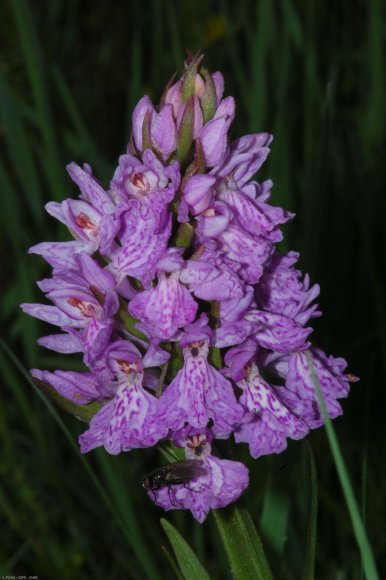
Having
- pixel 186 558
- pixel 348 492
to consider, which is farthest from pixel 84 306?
pixel 348 492

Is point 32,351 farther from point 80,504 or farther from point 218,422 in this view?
point 218,422

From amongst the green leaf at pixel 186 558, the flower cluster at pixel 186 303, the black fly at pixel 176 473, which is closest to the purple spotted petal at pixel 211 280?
the flower cluster at pixel 186 303

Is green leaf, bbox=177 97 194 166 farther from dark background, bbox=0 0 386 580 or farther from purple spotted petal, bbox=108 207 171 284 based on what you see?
dark background, bbox=0 0 386 580

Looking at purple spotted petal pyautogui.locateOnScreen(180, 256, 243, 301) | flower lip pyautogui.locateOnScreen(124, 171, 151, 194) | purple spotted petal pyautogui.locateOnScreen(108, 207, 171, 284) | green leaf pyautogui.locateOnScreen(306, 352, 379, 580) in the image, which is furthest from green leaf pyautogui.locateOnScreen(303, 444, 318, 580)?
flower lip pyautogui.locateOnScreen(124, 171, 151, 194)

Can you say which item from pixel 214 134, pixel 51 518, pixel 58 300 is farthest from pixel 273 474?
pixel 51 518

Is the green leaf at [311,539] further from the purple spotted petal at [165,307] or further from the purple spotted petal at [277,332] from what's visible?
the purple spotted petal at [165,307]

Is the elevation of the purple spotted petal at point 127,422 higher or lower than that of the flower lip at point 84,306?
lower
